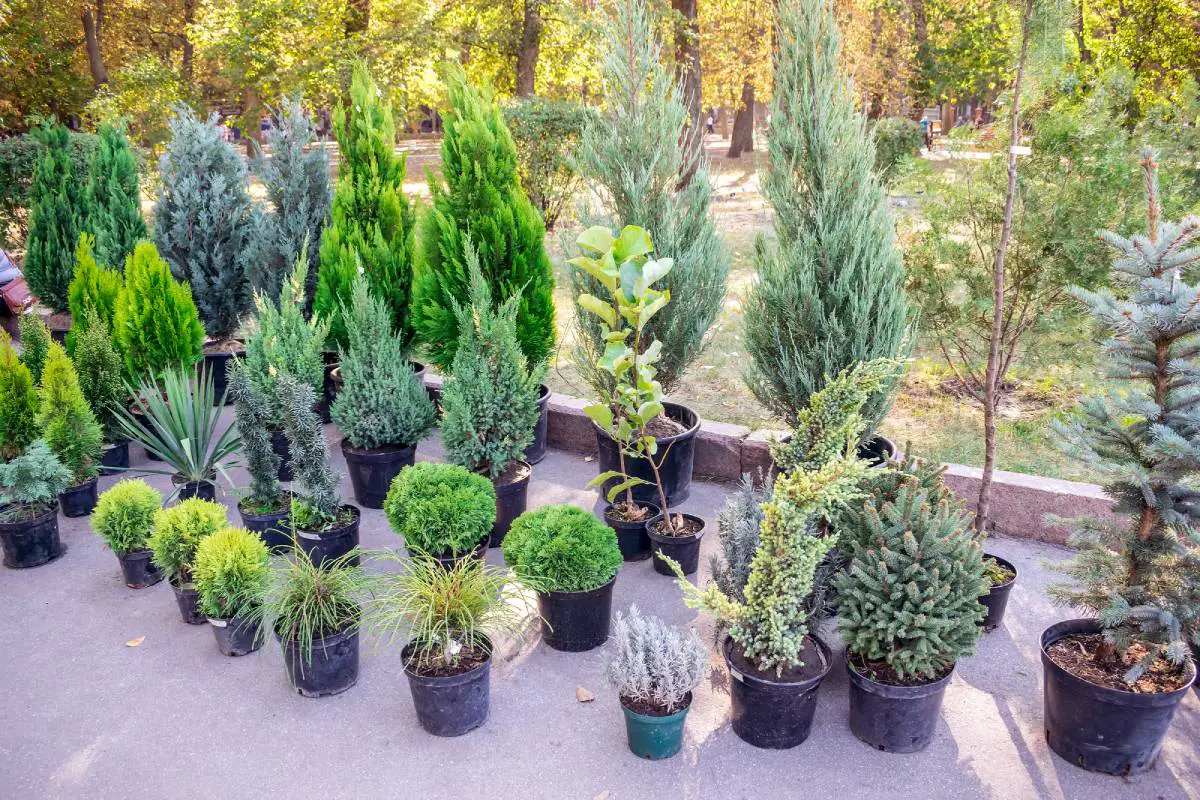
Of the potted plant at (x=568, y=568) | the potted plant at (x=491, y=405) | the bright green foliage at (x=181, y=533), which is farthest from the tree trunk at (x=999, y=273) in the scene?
the bright green foliage at (x=181, y=533)

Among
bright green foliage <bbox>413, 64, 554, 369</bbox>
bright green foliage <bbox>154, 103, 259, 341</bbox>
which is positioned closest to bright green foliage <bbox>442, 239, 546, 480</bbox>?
bright green foliage <bbox>413, 64, 554, 369</bbox>

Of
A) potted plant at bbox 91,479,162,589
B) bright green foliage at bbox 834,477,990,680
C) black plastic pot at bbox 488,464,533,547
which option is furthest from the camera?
black plastic pot at bbox 488,464,533,547

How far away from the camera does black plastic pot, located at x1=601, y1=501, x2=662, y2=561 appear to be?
4.69 meters

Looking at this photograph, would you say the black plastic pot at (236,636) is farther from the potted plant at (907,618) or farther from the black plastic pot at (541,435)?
the potted plant at (907,618)

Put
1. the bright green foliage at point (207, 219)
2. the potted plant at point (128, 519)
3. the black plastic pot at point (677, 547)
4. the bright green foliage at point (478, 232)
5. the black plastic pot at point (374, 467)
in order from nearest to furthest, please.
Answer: the potted plant at point (128, 519) < the black plastic pot at point (677, 547) < the black plastic pot at point (374, 467) < the bright green foliage at point (478, 232) < the bright green foliage at point (207, 219)

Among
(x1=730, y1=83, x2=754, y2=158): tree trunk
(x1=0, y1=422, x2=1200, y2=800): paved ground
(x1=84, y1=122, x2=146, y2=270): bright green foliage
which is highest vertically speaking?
(x1=730, y1=83, x2=754, y2=158): tree trunk

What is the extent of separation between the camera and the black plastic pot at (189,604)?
163 inches

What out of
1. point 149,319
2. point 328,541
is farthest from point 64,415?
point 328,541

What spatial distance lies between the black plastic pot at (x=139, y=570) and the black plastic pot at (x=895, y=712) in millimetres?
3665

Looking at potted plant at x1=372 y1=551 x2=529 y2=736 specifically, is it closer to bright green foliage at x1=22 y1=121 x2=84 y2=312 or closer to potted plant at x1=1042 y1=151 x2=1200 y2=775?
potted plant at x1=1042 y1=151 x2=1200 y2=775

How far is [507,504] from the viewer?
4.94m

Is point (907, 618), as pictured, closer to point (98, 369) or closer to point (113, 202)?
point (98, 369)

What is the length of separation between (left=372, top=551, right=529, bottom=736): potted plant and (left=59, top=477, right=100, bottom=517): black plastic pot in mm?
2980

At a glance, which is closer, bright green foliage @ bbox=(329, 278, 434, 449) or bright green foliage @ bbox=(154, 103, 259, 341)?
bright green foliage @ bbox=(329, 278, 434, 449)
